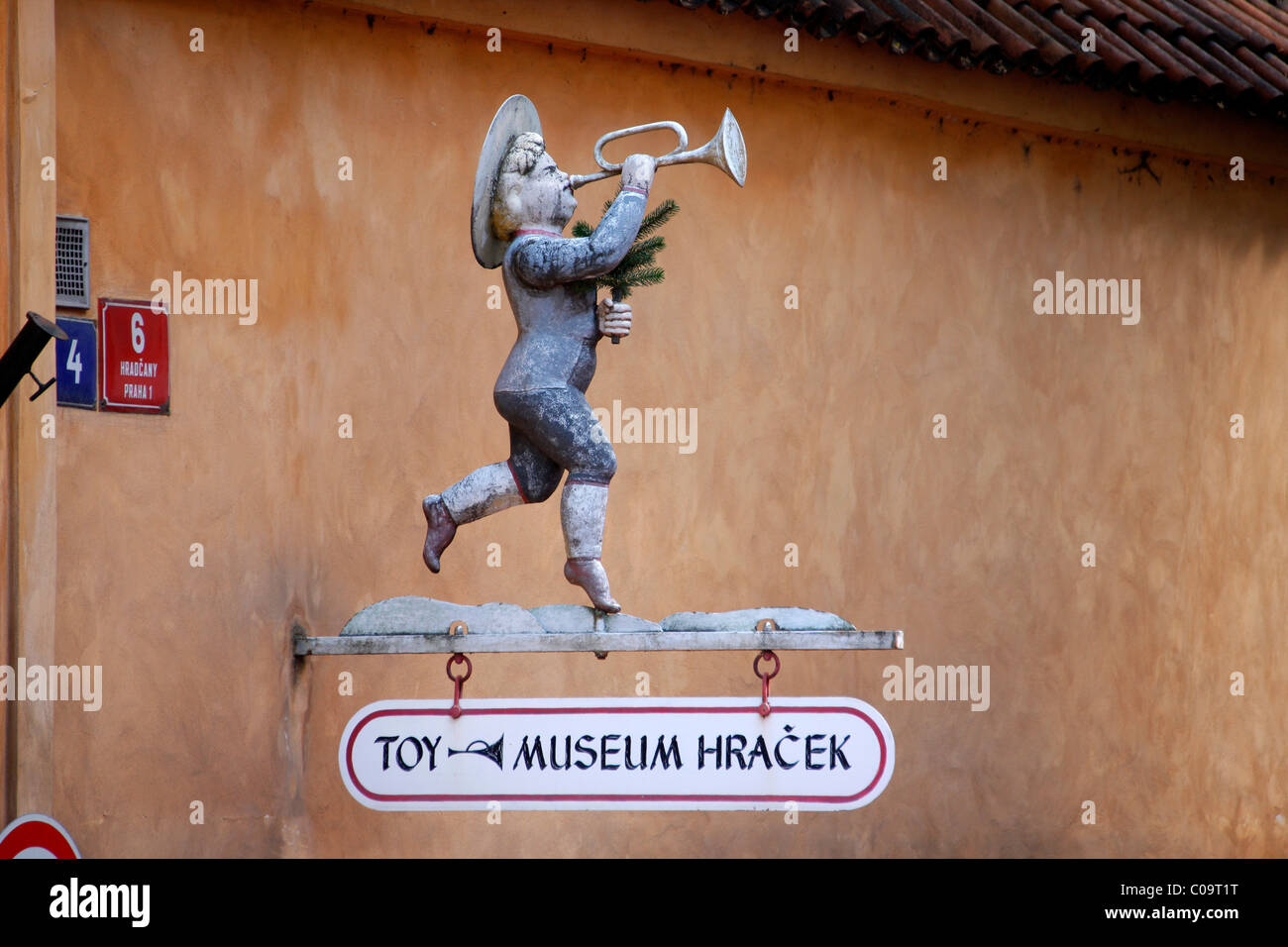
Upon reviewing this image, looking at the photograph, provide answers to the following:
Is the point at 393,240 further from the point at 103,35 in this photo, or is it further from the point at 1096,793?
the point at 1096,793

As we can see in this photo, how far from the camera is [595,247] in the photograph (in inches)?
185

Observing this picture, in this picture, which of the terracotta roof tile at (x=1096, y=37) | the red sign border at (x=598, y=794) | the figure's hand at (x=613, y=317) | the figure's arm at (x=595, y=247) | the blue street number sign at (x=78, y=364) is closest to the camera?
the red sign border at (x=598, y=794)

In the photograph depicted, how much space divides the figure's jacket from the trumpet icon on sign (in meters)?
0.94

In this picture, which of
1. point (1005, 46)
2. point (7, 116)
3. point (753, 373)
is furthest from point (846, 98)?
point (7, 116)

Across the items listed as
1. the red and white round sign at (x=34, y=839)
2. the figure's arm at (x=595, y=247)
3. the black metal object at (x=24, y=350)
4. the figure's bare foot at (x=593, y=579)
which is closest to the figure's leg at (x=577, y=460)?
the figure's bare foot at (x=593, y=579)

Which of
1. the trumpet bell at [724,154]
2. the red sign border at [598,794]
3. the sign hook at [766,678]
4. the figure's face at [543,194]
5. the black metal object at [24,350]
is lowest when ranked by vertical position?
the red sign border at [598,794]

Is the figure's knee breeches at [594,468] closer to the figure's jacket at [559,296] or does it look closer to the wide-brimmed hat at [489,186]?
the figure's jacket at [559,296]

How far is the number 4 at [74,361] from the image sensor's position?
602cm

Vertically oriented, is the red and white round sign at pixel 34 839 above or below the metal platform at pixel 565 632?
below

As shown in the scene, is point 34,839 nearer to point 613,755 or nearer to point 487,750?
point 487,750

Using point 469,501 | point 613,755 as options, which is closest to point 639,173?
point 469,501

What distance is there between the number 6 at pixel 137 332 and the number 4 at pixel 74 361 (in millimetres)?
213

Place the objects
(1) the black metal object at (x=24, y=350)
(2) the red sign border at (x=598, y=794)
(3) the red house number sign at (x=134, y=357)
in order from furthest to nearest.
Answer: (3) the red house number sign at (x=134, y=357), (1) the black metal object at (x=24, y=350), (2) the red sign border at (x=598, y=794)

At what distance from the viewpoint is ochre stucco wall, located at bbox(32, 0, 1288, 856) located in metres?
6.29
